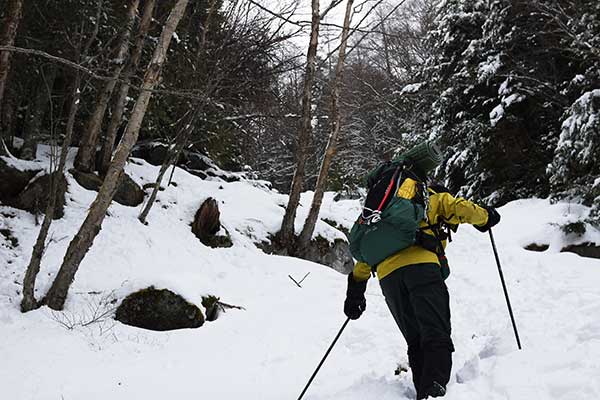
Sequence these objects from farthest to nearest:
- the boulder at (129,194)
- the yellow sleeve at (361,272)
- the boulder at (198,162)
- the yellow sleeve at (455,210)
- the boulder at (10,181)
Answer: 1. the boulder at (198,162)
2. the boulder at (129,194)
3. the boulder at (10,181)
4. the yellow sleeve at (361,272)
5. the yellow sleeve at (455,210)

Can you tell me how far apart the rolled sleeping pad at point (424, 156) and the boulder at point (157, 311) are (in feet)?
12.0

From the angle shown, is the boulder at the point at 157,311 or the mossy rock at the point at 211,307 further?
the mossy rock at the point at 211,307

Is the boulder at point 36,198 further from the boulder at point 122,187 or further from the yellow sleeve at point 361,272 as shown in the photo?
the yellow sleeve at point 361,272

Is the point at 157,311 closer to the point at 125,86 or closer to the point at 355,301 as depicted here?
the point at 355,301

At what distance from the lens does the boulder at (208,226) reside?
9227mm

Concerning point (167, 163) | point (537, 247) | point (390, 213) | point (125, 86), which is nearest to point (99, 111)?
point (125, 86)

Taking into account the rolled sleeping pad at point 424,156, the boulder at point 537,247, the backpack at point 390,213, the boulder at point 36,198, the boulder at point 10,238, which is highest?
the rolled sleeping pad at point 424,156

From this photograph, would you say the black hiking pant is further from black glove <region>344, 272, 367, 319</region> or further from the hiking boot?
black glove <region>344, 272, 367, 319</region>

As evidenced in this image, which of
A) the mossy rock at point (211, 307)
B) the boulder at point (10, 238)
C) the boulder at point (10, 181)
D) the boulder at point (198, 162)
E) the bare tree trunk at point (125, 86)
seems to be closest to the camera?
the mossy rock at point (211, 307)

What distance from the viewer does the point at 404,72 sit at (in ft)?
74.0

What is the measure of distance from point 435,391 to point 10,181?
24.1 ft

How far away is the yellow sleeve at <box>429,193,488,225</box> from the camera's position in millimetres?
3035

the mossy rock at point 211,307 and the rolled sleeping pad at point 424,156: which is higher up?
the rolled sleeping pad at point 424,156

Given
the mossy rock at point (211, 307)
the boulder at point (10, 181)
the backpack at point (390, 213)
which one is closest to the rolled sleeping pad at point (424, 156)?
the backpack at point (390, 213)
